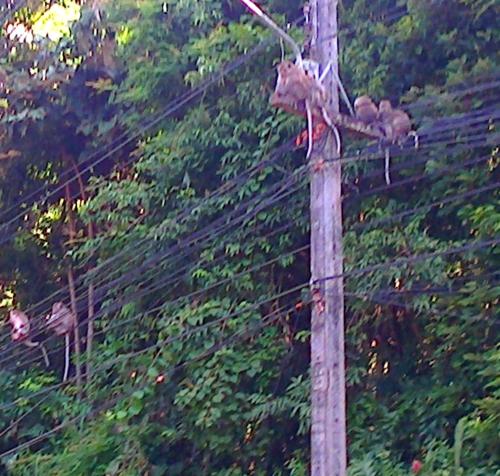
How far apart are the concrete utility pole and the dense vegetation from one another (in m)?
1.11

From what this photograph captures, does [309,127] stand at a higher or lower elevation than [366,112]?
lower

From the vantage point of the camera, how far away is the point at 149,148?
1041 centimetres

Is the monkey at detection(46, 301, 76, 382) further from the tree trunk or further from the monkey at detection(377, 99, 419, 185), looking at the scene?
the monkey at detection(377, 99, 419, 185)

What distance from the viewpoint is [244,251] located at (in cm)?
967

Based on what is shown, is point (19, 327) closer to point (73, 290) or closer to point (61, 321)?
point (61, 321)

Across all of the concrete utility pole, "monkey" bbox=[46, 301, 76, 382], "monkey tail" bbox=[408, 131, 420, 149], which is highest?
"monkey" bbox=[46, 301, 76, 382]

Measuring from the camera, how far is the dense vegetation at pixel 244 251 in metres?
8.45

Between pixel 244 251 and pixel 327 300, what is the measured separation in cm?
329

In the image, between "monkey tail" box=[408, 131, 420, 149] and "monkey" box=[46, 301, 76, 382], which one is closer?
"monkey tail" box=[408, 131, 420, 149]

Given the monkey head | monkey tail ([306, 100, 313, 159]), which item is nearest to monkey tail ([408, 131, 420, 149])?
monkey tail ([306, 100, 313, 159])

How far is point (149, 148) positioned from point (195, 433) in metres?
2.75

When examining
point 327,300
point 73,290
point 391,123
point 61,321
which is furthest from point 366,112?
point 73,290

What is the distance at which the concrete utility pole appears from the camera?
20.5ft

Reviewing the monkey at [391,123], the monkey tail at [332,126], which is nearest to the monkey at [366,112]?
the monkey at [391,123]
